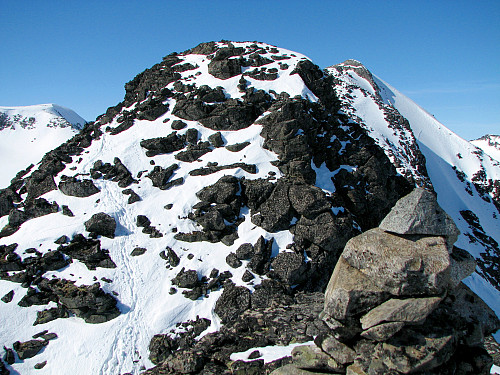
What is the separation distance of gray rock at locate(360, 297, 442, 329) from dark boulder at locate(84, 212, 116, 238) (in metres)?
22.3

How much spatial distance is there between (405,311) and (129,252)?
21.0 m

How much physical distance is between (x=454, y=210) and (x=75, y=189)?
6220 cm

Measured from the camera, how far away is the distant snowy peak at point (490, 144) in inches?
4652

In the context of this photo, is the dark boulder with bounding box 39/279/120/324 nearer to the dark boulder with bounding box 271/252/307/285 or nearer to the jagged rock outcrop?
the dark boulder with bounding box 271/252/307/285

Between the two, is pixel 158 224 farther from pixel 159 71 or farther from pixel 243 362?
pixel 159 71

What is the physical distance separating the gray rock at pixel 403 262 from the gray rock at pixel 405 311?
0.21 meters

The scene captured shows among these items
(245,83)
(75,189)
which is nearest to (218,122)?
(245,83)

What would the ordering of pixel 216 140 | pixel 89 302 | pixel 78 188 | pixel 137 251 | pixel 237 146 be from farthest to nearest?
pixel 216 140
pixel 237 146
pixel 78 188
pixel 137 251
pixel 89 302

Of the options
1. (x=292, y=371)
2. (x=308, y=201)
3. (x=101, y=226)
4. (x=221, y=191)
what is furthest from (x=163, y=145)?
(x=292, y=371)

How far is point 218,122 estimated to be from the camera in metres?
33.4

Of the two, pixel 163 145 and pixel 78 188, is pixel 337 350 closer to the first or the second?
pixel 78 188

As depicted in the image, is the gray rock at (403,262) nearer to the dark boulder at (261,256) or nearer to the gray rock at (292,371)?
the gray rock at (292,371)

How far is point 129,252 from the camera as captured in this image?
23.9 meters

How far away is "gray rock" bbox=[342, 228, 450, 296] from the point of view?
25.7ft
